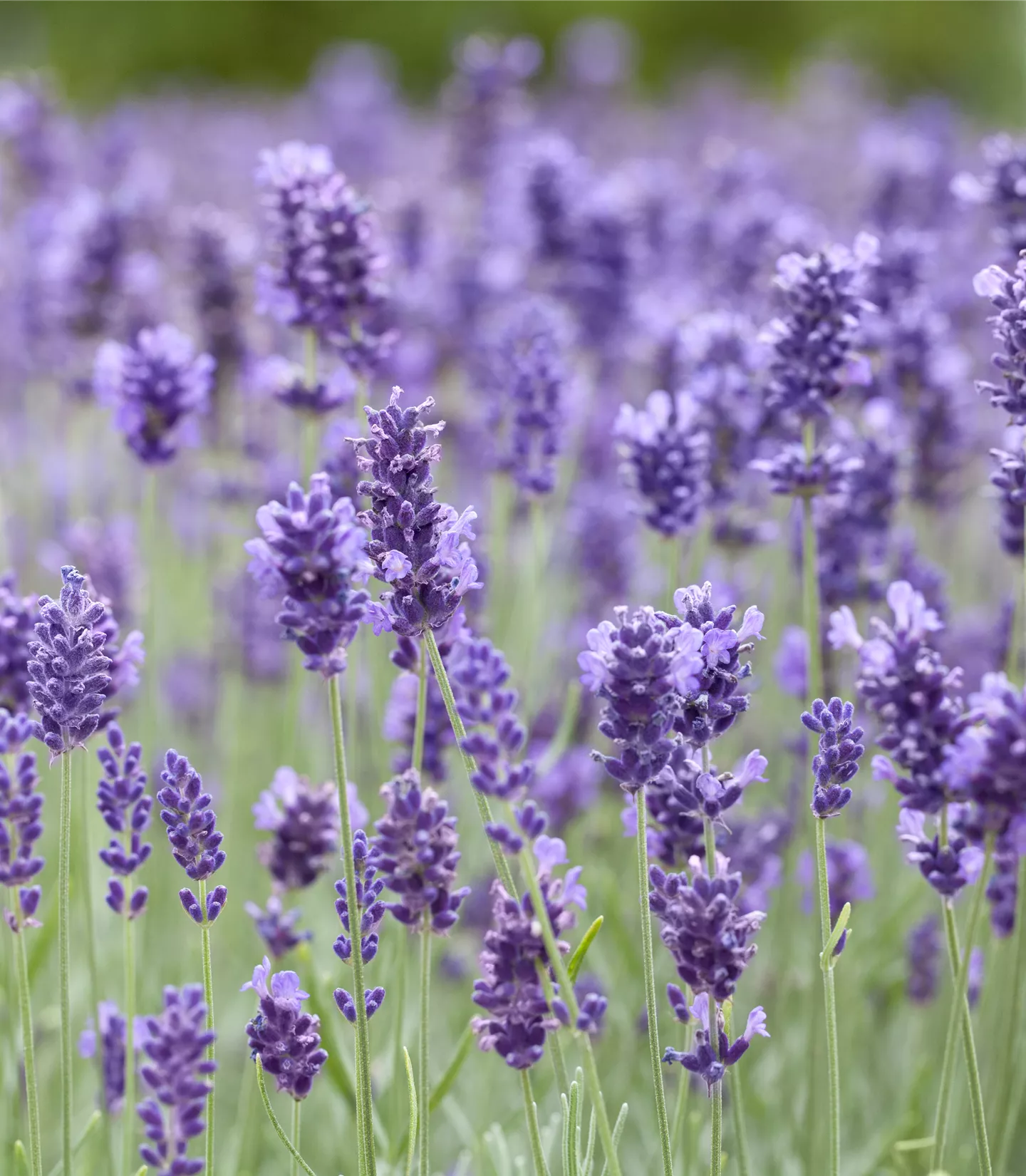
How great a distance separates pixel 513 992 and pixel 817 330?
1216mm

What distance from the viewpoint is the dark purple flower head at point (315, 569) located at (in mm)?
1541

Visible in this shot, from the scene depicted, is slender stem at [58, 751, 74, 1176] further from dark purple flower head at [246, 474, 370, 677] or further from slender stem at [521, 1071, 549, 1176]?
slender stem at [521, 1071, 549, 1176]

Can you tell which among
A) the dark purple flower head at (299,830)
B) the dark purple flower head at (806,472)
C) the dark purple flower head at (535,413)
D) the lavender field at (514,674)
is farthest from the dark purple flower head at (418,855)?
the dark purple flower head at (535,413)

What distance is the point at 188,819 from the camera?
1624 millimetres

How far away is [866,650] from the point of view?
1.67m

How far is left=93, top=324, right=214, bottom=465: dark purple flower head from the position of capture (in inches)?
102

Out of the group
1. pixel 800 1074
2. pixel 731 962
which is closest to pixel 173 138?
pixel 800 1074

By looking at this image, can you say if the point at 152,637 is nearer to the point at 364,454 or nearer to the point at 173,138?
the point at 364,454

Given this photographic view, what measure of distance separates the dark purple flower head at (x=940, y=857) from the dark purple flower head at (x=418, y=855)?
59 cm

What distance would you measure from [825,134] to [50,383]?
5.78 m

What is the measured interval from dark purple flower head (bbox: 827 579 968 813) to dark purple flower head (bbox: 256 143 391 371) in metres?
1.29

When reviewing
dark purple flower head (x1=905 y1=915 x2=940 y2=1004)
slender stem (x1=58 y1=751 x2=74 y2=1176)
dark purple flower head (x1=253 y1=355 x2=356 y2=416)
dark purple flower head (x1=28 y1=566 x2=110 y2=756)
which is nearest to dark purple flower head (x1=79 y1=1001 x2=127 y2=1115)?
slender stem (x1=58 y1=751 x2=74 y2=1176)

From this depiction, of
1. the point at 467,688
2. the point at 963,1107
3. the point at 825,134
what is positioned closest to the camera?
the point at 467,688

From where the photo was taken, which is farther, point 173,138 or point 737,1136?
point 173,138
